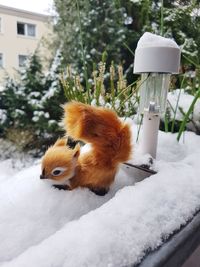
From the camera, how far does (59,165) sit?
17.1 inches

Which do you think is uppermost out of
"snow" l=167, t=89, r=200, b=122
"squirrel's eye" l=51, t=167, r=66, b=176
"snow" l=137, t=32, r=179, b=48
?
"snow" l=137, t=32, r=179, b=48

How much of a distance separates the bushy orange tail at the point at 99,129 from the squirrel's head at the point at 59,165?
0.12ft

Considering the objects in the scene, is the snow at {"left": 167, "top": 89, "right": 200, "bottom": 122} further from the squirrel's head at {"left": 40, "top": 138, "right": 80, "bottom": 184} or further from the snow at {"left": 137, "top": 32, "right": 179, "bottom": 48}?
the squirrel's head at {"left": 40, "top": 138, "right": 80, "bottom": 184}

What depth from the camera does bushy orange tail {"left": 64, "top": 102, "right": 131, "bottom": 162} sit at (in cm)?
42

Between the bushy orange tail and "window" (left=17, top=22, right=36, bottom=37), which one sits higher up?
"window" (left=17, top=22, right=36, bottom=37)

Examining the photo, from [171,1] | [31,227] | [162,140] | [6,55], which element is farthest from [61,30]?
[6,55]

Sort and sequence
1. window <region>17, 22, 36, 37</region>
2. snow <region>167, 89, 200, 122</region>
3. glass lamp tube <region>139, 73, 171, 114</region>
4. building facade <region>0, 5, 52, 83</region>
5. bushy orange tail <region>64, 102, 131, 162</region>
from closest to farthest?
1. bushy orange tail <region>64, 102, 131, 162</region>
2. glass lamp tube <region>139, 73, 171, 114</region>
3. snow <region>167, 89, 200, 122</region>
4. building facade <region>0, 5, 52, 83</region>
5. window <region>17, 22, 36, 37</region>

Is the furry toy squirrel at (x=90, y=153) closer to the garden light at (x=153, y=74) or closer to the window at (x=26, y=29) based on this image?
the garden light at (x=153, y=74)

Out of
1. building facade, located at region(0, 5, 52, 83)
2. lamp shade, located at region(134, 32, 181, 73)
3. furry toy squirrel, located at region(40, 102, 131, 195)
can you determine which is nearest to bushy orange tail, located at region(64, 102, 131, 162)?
furry toy squirrel, located at region(40, 102, 131, 195)

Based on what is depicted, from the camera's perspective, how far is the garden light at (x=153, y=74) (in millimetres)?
487

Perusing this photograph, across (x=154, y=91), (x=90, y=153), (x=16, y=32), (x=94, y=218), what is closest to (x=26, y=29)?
(x=16, y=32)

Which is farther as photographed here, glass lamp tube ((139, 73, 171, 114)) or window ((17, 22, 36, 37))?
window ((17, 22, 36, 37))

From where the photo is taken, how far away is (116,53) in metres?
3.44

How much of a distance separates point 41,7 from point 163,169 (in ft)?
13.9
